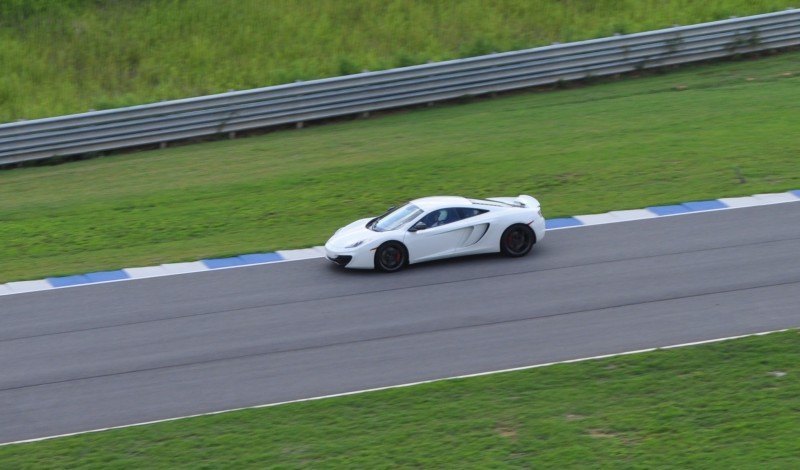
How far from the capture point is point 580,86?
24453mm

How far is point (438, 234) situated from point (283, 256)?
99.4 inches

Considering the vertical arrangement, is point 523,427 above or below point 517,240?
below

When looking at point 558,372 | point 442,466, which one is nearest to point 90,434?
point 442,466

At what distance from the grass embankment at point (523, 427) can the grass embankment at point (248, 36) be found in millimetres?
15498

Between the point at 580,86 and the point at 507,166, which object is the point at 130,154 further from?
the point at 580,86

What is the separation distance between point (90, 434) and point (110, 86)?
692 inches

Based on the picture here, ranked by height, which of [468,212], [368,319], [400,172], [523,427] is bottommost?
[523,427]

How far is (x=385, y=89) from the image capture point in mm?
23359

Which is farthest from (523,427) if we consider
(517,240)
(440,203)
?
(440,203)

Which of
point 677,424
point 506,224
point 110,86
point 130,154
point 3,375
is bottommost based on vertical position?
point 677,424

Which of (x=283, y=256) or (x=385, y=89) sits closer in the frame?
(x=283, y=256)

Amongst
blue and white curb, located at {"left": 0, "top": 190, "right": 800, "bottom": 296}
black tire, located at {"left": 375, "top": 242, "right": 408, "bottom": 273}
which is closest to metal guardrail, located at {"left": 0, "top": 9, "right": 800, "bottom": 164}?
blue and white curb, located at {"left": 0, "top": 190, "right": 800, "bottom": 296}

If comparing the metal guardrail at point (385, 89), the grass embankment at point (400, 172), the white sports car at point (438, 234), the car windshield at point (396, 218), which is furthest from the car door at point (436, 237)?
the metal guardrail at point (385, 89)

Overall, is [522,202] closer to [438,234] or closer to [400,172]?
[438,234]
